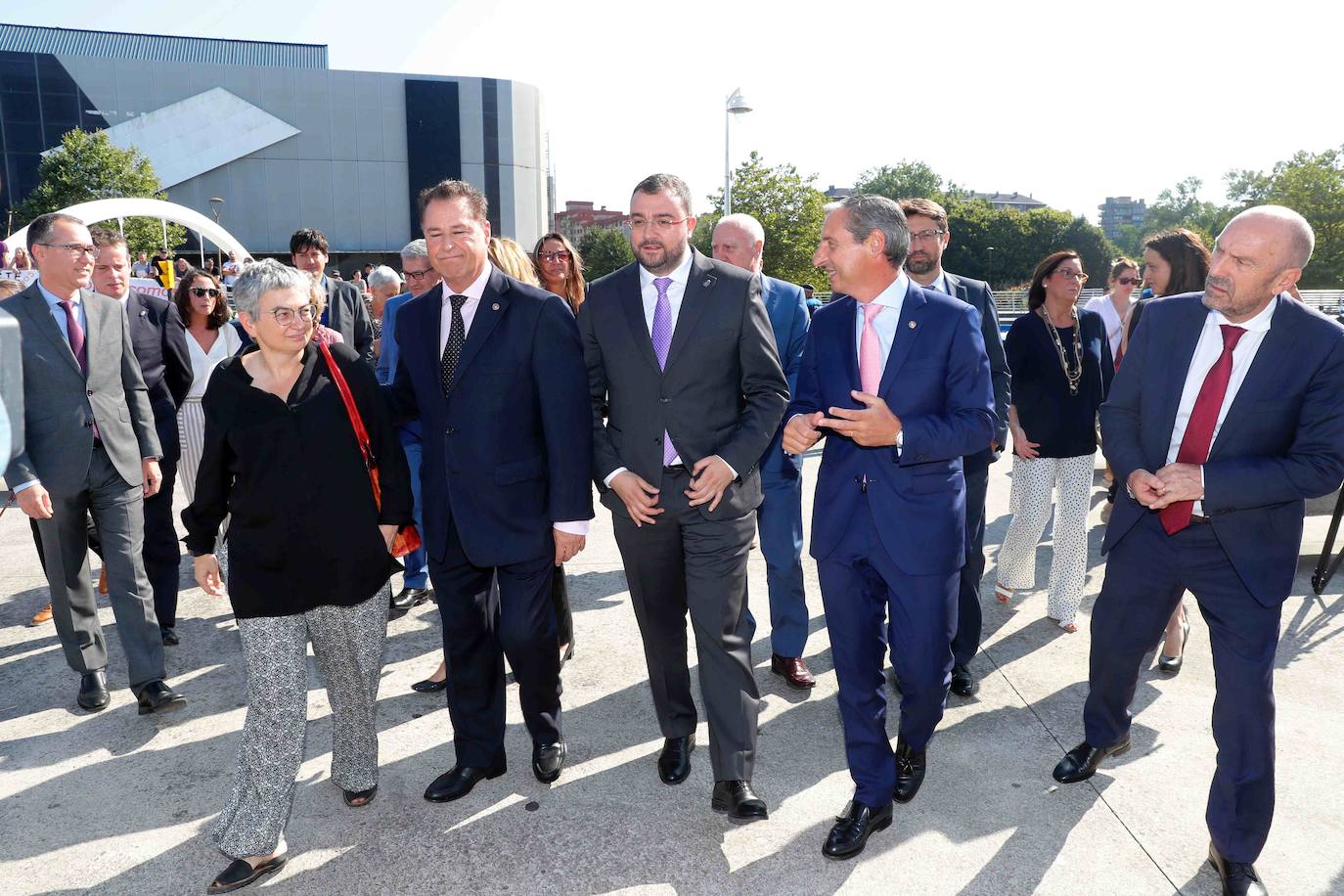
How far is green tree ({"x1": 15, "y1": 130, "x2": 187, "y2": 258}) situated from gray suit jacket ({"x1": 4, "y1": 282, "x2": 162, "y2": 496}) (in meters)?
38.4

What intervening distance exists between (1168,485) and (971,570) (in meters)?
1.47

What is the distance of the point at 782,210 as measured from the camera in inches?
1088

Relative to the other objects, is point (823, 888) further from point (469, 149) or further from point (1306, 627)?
point (469, 149)

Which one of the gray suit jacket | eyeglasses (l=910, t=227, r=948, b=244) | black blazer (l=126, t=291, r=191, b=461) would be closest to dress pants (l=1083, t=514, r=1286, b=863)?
eyeglasses (l=910, t=227, r=948, b=244)

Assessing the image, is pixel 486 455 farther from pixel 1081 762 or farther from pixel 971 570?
pixel 1081 762

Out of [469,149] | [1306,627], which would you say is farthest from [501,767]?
[469,149]

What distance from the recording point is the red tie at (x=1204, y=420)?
2.73 m

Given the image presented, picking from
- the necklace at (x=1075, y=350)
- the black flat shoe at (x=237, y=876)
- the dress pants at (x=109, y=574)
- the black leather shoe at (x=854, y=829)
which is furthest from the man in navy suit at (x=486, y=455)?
the necklace at (x=1075, y=350)

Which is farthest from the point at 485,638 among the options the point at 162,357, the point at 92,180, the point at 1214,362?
the point at 92,180

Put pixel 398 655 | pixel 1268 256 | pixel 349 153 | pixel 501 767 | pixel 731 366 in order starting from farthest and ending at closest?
pixel 349 153, pixel 398 655, pixel 501 767, pixel 731 366, pixel 1268 256

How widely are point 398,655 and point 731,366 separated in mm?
2713

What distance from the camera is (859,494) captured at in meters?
3.01

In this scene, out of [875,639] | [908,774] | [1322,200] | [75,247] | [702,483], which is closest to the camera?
[702,483]

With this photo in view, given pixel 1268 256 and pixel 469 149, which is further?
pixel 469 149
